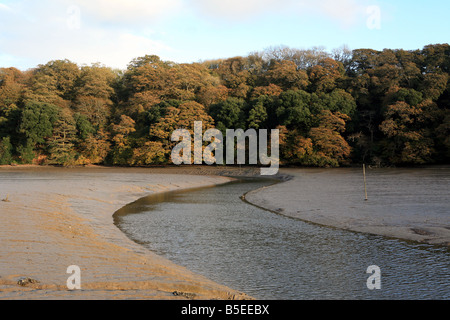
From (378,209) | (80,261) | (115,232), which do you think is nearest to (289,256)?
(80,261)

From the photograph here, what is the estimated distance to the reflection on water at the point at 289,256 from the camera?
7887 mm

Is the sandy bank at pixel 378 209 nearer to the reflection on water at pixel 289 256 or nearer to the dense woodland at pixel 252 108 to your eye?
the reflection on water at pixel 289 256

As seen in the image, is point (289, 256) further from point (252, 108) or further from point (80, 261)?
point (252, 108)

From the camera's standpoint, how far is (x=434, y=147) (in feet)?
146

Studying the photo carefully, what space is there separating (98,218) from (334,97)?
1597 inches

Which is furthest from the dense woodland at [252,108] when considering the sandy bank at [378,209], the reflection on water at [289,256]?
the reflection on water at [289,256]

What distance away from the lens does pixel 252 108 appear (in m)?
51.7

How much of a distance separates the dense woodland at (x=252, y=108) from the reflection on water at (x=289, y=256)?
33.7 m

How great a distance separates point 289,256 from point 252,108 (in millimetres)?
42459

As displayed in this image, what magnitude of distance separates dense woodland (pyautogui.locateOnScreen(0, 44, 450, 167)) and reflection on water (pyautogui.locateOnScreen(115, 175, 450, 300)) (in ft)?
111

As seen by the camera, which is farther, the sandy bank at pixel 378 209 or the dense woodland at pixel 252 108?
the dense woodland at pixel 252 108

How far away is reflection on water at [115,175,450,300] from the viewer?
25.9 feet
